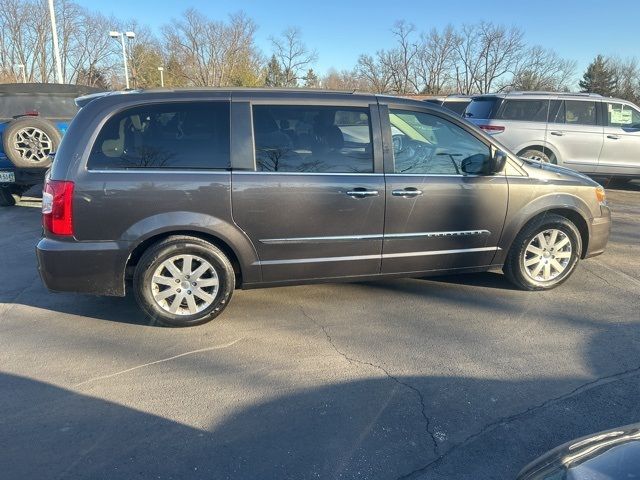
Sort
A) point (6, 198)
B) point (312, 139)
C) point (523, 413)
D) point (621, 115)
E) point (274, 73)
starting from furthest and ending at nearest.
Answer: point (274, 73)
point (621, 115)
point (6, 198)
point (312, 139)
point (523, 413)

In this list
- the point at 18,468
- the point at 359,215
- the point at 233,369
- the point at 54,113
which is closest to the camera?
the point at 18,468

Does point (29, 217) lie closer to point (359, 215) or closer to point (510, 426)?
point (359, 215)

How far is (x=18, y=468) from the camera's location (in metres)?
2.35

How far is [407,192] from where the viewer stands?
4012 millimetres

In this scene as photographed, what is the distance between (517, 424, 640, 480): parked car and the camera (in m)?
1.53

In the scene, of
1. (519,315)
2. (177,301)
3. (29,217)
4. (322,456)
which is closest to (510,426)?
(322,456)

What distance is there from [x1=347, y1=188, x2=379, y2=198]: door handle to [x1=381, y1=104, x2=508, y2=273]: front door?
12 centimetres

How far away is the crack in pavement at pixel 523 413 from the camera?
2.37 m

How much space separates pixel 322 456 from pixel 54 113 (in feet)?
28.8

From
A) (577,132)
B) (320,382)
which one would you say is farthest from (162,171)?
(577,132)

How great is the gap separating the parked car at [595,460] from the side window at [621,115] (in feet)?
31.2

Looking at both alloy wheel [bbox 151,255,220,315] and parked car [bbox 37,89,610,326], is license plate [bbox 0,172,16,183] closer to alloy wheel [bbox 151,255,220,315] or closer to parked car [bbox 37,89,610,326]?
parked car [bbox 37,89,610,326]

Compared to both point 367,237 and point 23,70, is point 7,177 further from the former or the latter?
point 23,70

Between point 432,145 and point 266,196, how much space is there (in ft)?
5.12
